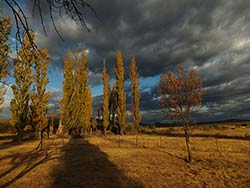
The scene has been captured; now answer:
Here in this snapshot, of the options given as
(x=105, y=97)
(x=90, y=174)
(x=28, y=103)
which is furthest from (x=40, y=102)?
(x=90, y=174)

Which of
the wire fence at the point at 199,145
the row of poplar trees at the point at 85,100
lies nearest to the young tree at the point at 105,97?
the row of poplar trees at the point at 85,100

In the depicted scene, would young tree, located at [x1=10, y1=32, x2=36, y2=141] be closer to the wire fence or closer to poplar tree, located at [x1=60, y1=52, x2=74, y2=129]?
poplar tree, located at [x1=60, y1=52, x2=74, y2=129]

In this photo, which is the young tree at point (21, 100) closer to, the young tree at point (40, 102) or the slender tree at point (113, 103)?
the young tree at point (40, 102)

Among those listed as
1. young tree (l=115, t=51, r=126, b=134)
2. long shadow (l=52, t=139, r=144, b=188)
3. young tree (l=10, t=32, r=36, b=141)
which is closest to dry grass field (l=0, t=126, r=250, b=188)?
long shadow (l=52, t=139, r=144, b=188)

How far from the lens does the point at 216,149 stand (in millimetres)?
16906

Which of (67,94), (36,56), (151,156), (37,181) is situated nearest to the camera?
(36,56)

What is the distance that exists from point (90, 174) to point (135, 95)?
24.4 m

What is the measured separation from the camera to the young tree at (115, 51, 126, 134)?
33.2 meters

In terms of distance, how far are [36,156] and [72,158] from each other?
3154mm

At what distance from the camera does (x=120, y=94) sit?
34.1m

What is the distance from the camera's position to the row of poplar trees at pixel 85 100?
30781 mm

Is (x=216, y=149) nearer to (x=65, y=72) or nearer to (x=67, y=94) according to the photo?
(x=67, y=94)

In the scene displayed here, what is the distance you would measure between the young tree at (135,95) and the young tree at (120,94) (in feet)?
5.16

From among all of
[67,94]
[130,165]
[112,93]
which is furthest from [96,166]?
[112,93]
